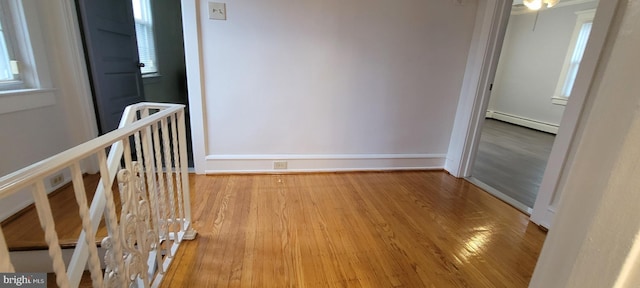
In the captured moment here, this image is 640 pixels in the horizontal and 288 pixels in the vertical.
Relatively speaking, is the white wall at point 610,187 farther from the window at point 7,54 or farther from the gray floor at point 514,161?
the window at point 7,54

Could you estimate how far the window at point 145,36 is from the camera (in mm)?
3332

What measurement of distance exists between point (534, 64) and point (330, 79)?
5315 millimetres

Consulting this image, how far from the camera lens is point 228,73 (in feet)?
7.44

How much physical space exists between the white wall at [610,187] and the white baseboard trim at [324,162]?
2296mm

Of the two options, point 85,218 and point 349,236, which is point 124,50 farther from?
point 349,236

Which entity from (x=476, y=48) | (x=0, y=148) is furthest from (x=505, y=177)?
(x=0, y=148)

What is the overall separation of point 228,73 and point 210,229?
1.29 m

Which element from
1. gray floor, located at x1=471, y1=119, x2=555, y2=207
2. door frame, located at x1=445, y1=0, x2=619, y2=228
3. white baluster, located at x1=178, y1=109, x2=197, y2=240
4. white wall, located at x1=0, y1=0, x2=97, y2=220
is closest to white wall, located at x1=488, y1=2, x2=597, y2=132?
gray floor, located at x1=471, y1=119, x2=555, y2=207

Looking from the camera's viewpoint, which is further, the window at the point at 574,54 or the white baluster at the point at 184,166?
the window at the point at 574,54

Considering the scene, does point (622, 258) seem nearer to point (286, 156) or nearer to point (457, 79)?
point (286, 156)

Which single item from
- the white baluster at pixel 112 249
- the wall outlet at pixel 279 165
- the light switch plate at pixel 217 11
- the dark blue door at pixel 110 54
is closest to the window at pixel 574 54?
the wall outlet at pixel 279 165

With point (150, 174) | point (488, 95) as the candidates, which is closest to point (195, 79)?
point (150, 174)

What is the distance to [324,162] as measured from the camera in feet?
8.73

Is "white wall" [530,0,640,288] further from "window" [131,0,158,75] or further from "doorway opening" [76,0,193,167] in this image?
"window" [131,0,158,75]
